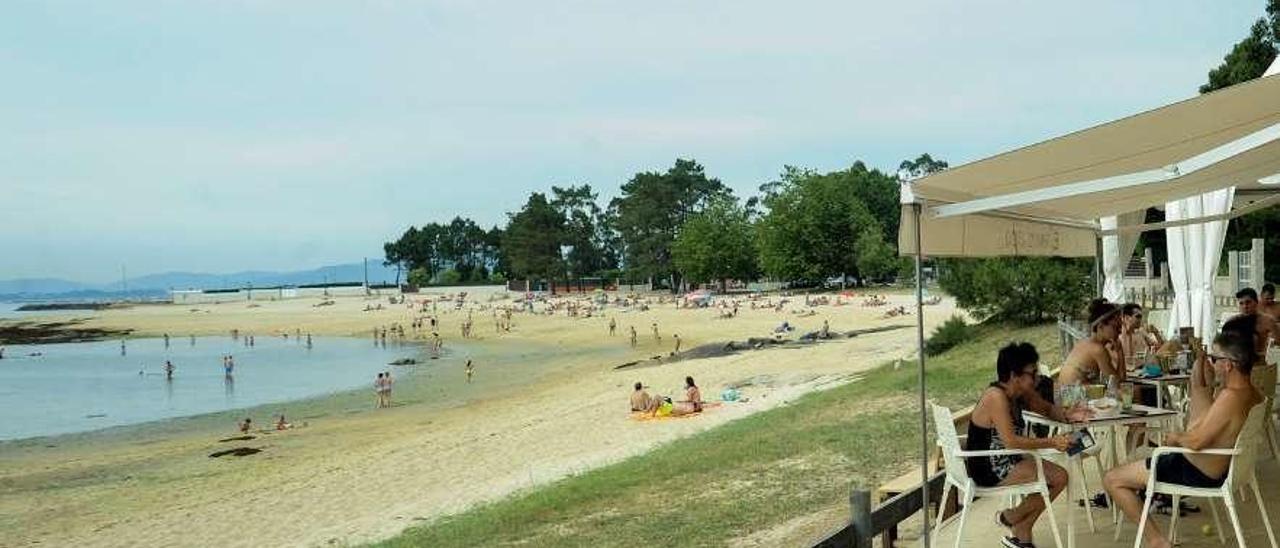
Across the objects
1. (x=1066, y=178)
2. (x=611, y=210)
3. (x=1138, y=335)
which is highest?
(x=611, y=210)

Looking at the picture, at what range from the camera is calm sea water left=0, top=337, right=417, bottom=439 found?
28.1 m

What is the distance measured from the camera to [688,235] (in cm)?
7844

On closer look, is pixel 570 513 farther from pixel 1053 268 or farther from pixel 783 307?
pixel 783 307

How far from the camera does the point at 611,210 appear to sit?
332ft

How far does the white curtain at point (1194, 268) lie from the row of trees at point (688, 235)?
48879 millimetres

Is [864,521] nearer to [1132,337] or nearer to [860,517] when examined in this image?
[860,517]

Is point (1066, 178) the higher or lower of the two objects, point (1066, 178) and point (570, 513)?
the higher

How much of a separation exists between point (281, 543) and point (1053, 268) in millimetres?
15923

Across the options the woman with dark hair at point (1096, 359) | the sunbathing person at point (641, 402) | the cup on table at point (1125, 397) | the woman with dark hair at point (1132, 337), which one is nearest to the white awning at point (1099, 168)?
the woman with dark hair at point (1096, 359)

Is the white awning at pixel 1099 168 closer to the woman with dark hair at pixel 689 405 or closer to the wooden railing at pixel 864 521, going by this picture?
the wooden railing at pixel 864 521

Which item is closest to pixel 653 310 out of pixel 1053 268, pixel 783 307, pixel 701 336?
pixel 783 307

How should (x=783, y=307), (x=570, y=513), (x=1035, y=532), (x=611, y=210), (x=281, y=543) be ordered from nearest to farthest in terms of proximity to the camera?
(x=1035, y=532) → (x=570, y=513) → (x=281, y=543) → (x=783, y=307) → (x=611, y=210)

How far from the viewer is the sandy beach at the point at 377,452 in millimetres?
12602

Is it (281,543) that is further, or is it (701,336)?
(701,336)
